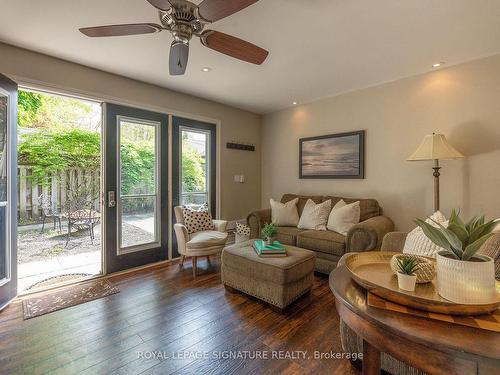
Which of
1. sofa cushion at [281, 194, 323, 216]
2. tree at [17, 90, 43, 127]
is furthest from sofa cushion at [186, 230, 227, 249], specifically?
tree at [17, 90, 43, 127]

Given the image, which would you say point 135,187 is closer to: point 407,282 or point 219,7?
point 219,7

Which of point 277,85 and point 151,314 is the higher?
point 277,85

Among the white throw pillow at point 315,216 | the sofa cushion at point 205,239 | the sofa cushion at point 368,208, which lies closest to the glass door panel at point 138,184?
the sofa cushion at point 205,239

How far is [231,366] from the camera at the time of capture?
1.57 m

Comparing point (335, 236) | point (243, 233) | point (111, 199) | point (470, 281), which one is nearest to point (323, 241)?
point (335, 236)

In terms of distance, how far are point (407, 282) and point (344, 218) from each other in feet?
7.26

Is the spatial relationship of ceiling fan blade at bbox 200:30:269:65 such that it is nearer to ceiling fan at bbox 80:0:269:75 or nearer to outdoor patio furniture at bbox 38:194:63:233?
ceiling fan at bbox 80:0:269:75

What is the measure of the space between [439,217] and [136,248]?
10.9 ft

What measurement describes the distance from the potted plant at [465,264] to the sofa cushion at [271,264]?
1.33m

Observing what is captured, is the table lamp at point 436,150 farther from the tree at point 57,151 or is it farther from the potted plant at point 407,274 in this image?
the tree at point 57,151

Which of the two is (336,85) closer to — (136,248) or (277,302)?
(277,302)

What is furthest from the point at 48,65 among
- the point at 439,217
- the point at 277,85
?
the point at 439,217

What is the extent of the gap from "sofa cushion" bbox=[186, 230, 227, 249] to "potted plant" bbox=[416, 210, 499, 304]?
2491mm

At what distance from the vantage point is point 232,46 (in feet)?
5.97
